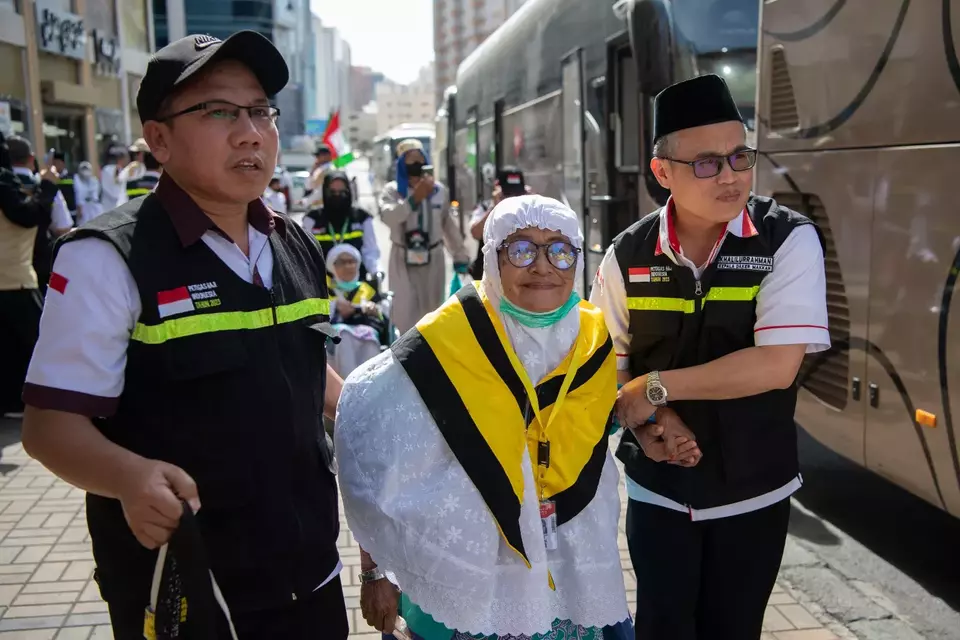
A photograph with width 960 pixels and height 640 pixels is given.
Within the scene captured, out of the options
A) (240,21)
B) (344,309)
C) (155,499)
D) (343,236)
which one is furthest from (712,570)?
(240,21)

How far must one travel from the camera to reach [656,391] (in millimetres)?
2355

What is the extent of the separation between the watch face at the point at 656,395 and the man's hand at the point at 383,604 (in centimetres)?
86

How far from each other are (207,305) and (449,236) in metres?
6.17

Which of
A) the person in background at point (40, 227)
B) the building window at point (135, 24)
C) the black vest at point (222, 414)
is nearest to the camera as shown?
the black vest at point (222, 414)

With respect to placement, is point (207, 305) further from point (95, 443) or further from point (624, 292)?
point (624, 292)

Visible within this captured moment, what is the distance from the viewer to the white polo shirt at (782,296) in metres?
2.35

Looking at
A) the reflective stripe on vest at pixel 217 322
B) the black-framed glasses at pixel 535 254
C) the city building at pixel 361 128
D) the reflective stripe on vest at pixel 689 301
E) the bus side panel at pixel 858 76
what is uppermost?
the city building at pixel 361 128

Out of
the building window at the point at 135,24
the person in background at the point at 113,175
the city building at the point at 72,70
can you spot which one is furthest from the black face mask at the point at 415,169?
the building window at the point at 135,24

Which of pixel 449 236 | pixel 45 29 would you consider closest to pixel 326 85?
pixel 45 29

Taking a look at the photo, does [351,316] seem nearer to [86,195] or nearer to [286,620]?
[286,620]

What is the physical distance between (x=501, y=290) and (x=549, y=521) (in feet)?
1.98

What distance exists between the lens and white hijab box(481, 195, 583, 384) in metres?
2.18

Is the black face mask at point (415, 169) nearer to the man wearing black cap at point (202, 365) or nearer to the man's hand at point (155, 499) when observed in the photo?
the man wearing black cap at point (202, 365)

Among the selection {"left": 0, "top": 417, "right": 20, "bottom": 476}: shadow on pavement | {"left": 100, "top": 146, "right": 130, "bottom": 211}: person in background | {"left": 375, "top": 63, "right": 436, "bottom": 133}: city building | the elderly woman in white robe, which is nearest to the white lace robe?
the elderly woman in white robe
